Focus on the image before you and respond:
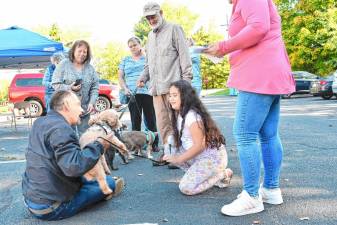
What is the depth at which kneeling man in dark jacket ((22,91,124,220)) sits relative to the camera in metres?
3.77

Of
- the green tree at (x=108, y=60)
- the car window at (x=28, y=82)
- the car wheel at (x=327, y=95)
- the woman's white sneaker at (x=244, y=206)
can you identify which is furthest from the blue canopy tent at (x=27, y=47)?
the green tree at (x=108, y=60)

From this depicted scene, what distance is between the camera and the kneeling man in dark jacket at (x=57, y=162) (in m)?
3.77

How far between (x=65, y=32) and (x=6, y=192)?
46.2 m

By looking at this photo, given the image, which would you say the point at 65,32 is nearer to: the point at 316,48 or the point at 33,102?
the point at 316,48

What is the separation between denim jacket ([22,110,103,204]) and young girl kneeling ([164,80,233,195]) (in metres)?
1.03

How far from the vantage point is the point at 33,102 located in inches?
800

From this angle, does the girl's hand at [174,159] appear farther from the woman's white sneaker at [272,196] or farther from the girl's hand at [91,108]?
the girl's hand at [91,108]

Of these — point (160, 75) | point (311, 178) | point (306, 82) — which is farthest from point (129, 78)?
point (306, 82)

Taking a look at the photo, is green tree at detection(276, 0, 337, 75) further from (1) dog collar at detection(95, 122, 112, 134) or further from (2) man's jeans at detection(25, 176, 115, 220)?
(2) man's jeans at detection(25, 176, 115, 220)

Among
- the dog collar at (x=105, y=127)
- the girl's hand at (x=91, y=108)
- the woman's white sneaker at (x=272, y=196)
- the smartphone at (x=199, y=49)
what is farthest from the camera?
the girl's hand at (x=91, y=108)

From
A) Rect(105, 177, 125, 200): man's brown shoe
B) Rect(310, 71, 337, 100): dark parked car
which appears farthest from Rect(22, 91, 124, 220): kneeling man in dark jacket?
Rect(310, 71, 337, 100): dark parked car

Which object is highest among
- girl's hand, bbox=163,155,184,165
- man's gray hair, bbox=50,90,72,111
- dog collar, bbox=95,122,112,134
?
man's gray hair, bbox=50,90,72,111

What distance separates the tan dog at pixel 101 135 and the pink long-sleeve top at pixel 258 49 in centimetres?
131

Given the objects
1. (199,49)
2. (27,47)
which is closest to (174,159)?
(199,49)
